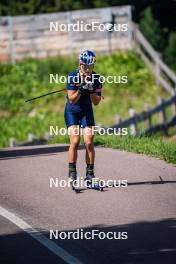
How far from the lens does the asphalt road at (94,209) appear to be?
8.37 m

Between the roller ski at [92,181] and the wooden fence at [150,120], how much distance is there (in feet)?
30.2

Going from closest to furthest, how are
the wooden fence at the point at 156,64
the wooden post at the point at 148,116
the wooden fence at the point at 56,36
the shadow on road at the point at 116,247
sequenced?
the shadow on road at the point at 116,247 → the wooden post at the point at 148,116 → the wooden fence at the point at 156,64 → the wooden fence at the point at 56,36

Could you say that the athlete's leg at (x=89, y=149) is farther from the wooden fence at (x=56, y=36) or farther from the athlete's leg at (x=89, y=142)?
the wooden fence at (x=56, y=36)

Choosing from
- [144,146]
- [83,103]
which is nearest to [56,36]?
[144,146]

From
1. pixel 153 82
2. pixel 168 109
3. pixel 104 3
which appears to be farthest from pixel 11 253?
pixel 104 3

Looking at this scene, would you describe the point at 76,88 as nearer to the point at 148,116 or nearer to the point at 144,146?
the point at 144,146

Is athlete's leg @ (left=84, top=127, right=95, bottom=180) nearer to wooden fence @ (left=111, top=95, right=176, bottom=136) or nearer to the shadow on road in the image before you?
the shadow on road

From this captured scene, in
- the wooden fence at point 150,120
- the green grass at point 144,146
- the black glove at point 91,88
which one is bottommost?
the green grass at point 144,146

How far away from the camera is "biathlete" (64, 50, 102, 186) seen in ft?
36.2

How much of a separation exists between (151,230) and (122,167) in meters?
3.86

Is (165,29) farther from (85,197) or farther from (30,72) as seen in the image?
(85,197)

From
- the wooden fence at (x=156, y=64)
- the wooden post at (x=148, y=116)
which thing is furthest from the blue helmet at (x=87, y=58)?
the wooden fence at (x=156, y=64)

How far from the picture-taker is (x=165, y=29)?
32.4 m

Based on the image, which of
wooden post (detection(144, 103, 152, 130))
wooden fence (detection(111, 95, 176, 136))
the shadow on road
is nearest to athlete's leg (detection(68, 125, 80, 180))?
the shadow on road
